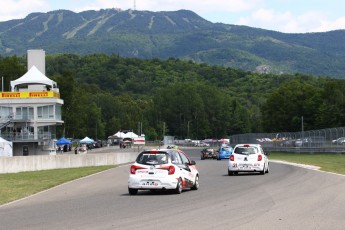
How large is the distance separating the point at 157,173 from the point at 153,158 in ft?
1.90

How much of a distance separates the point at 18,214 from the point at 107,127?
180 meters

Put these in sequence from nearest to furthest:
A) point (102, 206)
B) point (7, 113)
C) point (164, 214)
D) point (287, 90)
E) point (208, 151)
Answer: point (164, 214)
point (102, 206)
point (208, 151)
point (7, 113)
point (287, 90)

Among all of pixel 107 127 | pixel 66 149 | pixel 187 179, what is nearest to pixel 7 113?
pixel 66 149

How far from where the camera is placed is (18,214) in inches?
674

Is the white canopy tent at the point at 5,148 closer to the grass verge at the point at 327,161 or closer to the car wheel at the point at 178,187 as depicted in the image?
the grass verge at the point at 327,161

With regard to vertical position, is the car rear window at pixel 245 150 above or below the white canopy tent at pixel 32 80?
below

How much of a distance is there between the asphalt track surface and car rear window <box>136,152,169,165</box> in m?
1.07

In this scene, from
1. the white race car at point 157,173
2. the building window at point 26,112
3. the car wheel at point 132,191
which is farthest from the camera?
the building window at point 26,112

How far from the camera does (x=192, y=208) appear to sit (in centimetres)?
1733

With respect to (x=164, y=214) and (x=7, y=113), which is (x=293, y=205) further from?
(x=7, y=113)

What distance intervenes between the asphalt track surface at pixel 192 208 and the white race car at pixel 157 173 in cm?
36

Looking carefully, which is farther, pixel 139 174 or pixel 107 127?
pixel 107 127

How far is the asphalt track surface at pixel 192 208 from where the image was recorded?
1409cm

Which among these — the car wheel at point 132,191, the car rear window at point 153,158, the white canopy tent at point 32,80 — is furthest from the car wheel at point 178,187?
the white canopy tent at point 32,80
